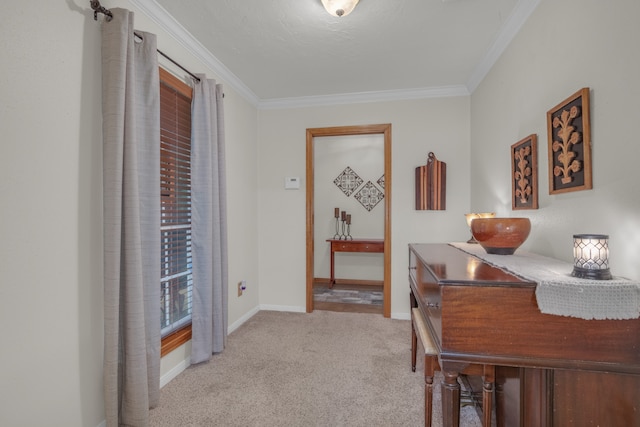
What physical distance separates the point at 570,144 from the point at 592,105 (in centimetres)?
18

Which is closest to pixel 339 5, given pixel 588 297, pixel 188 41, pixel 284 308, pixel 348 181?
pixel 188 41

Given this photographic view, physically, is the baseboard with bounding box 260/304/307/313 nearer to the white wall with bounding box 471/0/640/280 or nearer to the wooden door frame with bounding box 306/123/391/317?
the wooden door frame with bounding box 306/123/391/317

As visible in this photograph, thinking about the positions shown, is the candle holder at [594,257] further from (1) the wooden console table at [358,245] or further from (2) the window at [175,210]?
(1) the wooden console table at [358,245]

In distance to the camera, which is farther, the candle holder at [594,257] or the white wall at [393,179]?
the white wall at [393,179]

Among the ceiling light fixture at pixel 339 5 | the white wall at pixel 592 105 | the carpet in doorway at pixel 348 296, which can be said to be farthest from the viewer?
the carpet in doorway at pixel 348 296

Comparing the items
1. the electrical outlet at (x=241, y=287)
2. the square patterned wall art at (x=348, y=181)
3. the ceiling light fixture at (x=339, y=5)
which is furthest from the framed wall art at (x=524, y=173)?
the square patterned wall art at (x=348, y=181)

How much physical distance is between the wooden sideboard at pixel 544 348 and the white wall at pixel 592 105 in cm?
34

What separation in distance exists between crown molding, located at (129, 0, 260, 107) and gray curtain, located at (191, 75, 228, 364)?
246mm

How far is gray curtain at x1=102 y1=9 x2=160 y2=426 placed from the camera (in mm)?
1446

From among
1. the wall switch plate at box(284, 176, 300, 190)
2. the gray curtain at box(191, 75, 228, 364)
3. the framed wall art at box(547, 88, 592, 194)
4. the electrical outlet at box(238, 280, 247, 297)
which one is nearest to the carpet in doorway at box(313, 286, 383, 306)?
the electrical outlet at box(238, 280, 247, 297)

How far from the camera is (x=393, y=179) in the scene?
10.5 ft

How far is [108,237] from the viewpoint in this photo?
1450 millimetres

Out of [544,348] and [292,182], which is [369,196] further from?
[544,348]

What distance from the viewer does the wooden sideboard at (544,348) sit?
0.95 meters
